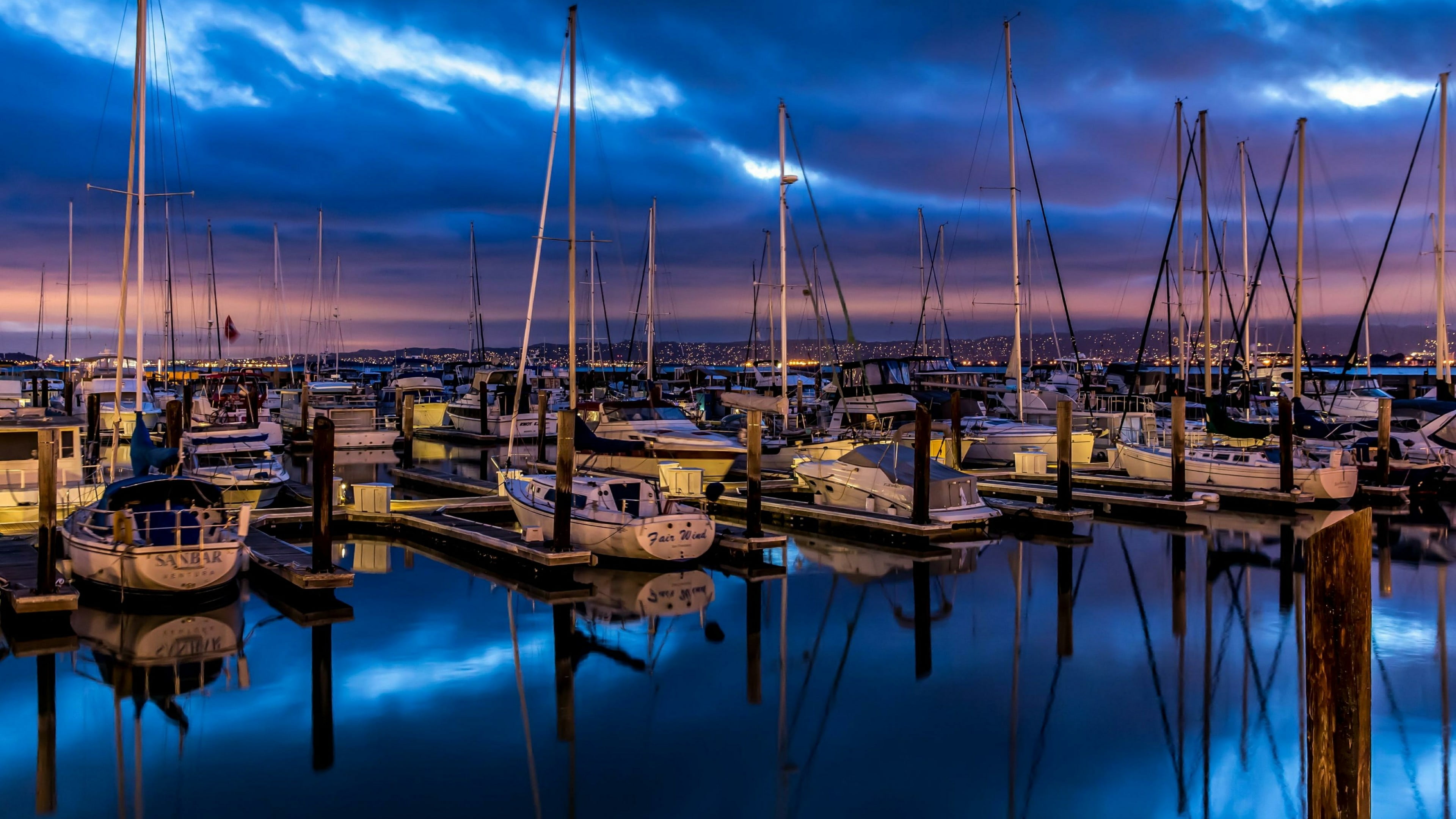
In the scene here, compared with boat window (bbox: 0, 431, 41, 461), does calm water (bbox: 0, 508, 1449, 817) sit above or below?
below

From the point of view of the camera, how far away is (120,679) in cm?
1372

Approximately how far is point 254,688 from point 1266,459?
26.3m

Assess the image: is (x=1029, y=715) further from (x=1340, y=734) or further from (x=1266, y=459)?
(x=1266, y=459)

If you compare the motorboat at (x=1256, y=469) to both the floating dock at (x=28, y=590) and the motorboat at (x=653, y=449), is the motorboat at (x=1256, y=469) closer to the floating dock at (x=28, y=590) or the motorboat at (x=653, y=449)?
the motorboat at (x=653, y=449)

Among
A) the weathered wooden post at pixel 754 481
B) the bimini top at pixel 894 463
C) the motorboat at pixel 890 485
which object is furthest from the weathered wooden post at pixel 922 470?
the weathered wooden post at pixel 754 481

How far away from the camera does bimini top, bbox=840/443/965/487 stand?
2462 centimetres

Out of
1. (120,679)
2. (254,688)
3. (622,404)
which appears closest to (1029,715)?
(254,688)

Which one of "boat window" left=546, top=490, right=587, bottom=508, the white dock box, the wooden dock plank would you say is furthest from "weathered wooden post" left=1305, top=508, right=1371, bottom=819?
the white dock box

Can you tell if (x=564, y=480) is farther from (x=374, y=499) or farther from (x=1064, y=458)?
(x=1064, y=458)

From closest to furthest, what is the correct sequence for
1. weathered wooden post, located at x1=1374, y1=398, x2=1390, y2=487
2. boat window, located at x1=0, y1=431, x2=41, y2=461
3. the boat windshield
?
boat window, located at x1=0, y1=431, x2=41, y2=461 → weathered wooden post, located at x1=1374, y1=398, x2=1390, y2=487 → the boat windshield

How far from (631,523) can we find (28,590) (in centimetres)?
953

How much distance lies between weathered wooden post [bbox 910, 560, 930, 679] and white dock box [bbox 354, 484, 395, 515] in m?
12.2

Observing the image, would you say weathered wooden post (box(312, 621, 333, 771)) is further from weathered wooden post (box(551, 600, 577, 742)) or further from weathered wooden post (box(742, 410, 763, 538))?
weathered wooden post (box(742, 410, 763, 538))

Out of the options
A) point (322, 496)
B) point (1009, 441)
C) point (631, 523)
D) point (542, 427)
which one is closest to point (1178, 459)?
point (1009, 441)
